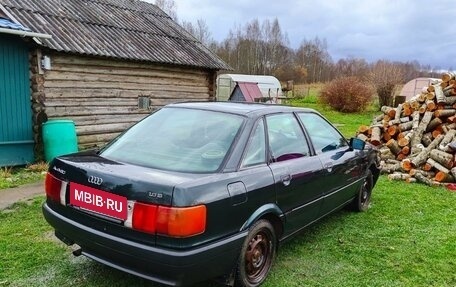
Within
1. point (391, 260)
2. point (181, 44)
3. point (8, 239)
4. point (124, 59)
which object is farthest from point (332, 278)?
point (181, 44)

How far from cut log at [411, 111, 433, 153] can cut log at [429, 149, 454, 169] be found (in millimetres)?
761

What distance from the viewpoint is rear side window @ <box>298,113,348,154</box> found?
4.18 metres

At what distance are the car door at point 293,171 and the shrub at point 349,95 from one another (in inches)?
759

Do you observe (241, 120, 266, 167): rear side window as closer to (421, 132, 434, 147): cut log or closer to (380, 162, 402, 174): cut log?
(380, 162, 402, 174): cut log

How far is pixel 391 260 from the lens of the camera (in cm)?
396

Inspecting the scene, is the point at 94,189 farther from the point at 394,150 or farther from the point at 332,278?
the point at 394,150

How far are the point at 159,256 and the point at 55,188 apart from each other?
3.91ft

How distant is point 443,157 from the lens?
7.53 meters

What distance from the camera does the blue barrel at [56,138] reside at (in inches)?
299

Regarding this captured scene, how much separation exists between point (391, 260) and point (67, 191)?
3151 mm

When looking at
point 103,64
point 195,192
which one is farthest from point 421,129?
point 195,192

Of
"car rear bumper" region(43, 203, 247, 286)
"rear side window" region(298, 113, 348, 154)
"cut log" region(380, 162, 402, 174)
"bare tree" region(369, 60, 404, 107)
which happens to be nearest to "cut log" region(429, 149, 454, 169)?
"cut log" region(380, 162, 402, 174)

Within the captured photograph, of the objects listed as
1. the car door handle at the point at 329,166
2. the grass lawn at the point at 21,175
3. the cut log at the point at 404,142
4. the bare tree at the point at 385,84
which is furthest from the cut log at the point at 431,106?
the bare tree at the point at 385,84

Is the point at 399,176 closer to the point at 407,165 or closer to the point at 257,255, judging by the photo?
the point at 407,165
